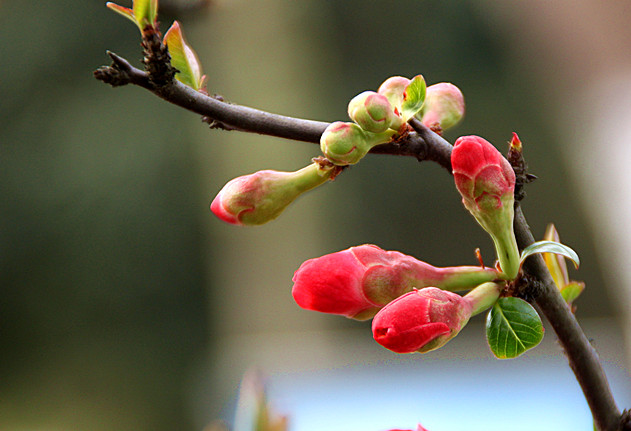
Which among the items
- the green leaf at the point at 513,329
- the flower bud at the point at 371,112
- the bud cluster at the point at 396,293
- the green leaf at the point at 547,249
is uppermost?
the flower bud at the point at 371,112

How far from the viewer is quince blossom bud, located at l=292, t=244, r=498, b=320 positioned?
0.17m

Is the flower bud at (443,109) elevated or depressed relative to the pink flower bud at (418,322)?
elevated

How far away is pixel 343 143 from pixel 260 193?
40mm

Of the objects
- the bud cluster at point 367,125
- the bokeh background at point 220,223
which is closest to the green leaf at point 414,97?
the bud cluster at point 367,125

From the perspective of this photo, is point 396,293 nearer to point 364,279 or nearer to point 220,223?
point 364,279

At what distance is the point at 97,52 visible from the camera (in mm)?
1188

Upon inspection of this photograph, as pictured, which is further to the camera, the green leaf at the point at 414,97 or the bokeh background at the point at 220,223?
the bokeh background at the point at 220,223

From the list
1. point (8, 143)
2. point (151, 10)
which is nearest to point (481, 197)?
point (151, 10)

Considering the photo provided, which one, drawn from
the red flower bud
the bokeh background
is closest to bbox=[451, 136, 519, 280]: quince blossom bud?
the red flower bud

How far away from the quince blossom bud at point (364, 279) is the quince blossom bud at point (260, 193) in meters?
0.03

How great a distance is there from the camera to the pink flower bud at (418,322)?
0.15 meters

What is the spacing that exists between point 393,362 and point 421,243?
228 millimetres

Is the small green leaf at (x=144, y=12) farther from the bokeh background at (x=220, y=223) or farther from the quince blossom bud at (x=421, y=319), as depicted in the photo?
the bokeh background at (x=220, y=223)

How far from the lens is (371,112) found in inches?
6.3
